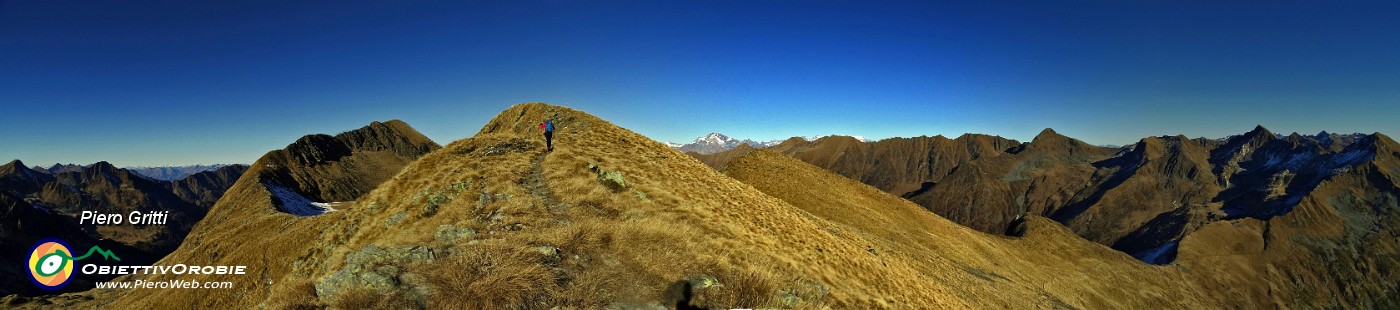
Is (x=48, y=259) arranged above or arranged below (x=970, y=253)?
above

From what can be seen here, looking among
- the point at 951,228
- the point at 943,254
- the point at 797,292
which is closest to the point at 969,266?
the point at 943,254

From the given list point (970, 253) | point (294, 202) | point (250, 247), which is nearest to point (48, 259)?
point (250, 247)

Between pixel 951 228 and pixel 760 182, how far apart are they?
2403 centimetres

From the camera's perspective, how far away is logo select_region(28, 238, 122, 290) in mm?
26531

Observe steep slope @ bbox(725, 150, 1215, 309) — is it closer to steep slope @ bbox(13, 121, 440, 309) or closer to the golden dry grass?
the golden dry grass

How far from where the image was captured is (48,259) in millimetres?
28656

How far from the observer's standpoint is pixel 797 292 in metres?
14.8

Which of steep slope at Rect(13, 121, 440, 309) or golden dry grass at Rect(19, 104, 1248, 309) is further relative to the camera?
steep slope at Rect(13, 121, 440, 309)

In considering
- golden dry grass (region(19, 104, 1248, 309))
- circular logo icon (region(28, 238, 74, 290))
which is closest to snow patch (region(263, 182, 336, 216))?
golden dry grass (region(19, 104, 1248, 309))

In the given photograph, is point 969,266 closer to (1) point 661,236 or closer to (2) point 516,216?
(1) point 661,236

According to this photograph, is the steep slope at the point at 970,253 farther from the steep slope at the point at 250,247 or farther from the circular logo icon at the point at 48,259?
the circular logo icon at the point at 48,259

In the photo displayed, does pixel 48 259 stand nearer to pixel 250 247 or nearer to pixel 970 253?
pixel 250 247

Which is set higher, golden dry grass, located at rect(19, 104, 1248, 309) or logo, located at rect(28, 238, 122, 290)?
golden dry grass, located at rect(19, 104, 1248, 309)

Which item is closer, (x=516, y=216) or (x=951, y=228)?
(x=516, y=216)
